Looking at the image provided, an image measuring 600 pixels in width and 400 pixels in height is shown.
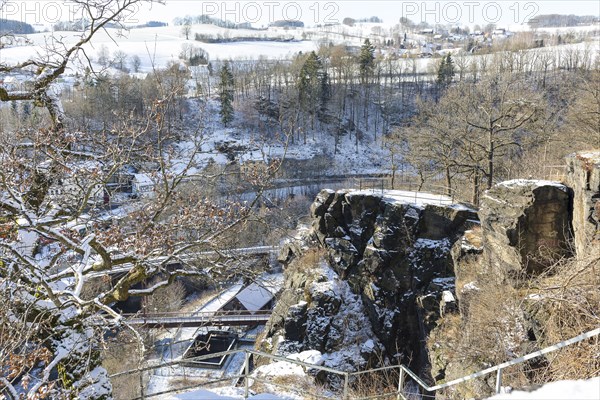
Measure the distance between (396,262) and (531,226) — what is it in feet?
22.1

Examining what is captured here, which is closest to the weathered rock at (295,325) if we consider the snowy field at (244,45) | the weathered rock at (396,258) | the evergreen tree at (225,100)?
the weathered rock at (396,258)

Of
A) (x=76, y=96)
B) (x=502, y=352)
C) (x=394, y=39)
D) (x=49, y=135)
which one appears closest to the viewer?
(x=49, y=135)

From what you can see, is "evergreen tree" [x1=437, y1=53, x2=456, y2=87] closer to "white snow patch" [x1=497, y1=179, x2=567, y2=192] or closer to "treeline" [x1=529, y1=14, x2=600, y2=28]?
"white snow patch" [x1=497, y1=179, x2=567, y2=192]

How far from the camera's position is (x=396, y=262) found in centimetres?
1862

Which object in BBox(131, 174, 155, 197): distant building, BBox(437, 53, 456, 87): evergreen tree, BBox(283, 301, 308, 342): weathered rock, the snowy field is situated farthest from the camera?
the snowy field

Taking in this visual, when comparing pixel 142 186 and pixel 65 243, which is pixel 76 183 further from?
pixel 142 186

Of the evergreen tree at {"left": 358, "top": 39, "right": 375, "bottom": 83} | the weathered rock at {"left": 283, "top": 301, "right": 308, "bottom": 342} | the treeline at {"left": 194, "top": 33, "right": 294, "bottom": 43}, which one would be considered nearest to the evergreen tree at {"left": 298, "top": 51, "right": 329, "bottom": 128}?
the evergreen tree at {"left": 358, "top": 39, "right": 375, "bottom": 83}

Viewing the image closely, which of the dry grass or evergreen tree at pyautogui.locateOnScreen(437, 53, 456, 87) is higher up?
evergreen tree at pyautogui.locateOnScreen(437, 53, 456, 87)

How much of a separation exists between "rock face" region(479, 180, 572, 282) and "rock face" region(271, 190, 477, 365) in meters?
4.17

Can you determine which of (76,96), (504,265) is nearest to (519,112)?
(504,265)

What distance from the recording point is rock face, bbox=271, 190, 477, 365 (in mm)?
17625

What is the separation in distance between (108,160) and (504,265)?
11.1 m

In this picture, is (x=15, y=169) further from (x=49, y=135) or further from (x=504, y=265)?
(x=504, y=265)

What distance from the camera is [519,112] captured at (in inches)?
828
